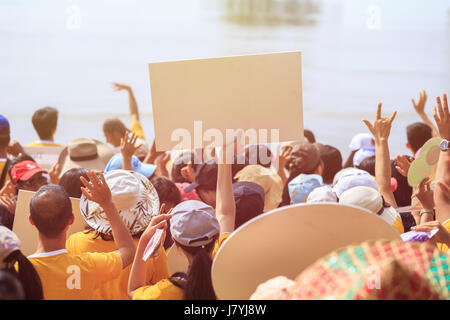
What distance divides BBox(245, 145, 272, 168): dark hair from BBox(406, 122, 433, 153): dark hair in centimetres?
89

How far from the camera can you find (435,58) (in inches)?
282

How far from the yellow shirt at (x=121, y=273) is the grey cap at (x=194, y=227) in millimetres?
242

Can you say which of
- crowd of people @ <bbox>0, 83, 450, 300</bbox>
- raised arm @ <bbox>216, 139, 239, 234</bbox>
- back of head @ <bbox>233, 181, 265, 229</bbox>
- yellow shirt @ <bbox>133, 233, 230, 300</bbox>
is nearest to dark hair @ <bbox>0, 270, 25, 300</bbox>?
crowd of people @ <bbox>0, 83, 450, 300</bbox>

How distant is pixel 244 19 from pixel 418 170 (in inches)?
222

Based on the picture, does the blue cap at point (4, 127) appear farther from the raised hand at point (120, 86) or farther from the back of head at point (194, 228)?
the back of head at point (194, 228)

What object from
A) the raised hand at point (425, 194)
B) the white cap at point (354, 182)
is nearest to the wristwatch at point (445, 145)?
the raised hand at point (425, 194)

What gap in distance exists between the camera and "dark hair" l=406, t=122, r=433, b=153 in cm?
315

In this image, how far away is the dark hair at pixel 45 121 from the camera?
3.66 metres

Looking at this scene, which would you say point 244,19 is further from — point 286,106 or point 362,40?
point 286,106

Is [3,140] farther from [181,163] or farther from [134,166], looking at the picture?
[181,163]

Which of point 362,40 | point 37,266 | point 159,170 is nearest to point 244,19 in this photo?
point 362,40

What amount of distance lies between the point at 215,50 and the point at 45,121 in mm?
3836

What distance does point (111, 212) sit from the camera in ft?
5.28

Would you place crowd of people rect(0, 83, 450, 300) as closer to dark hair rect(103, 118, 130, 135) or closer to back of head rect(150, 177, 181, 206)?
back of head rect(150, 177, 181, 206)
